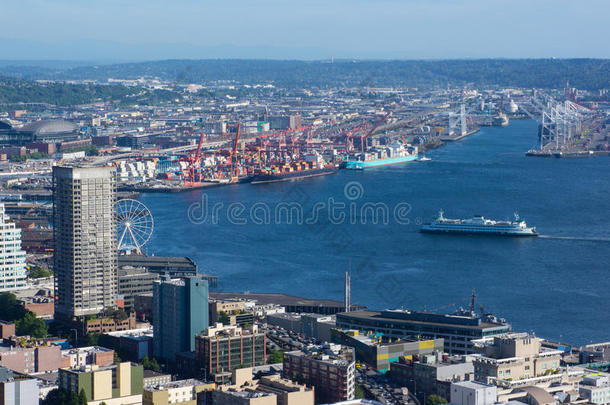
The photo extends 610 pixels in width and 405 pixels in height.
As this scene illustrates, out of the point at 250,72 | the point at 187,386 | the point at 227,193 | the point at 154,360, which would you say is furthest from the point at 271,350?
the point at 250,72

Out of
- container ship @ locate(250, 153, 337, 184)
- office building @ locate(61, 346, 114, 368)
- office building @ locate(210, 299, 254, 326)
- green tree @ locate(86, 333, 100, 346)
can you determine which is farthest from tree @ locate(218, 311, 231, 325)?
container ship @ locate(250, 153, 337, 184)

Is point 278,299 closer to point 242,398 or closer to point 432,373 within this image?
point 432,373

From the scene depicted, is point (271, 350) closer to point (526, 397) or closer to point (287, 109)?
point (526, 397)

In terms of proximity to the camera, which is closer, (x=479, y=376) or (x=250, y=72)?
(x=479, y=376)

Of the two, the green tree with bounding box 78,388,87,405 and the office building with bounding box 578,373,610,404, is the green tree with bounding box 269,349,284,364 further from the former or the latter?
the office building with bounding box 578,373,610,404

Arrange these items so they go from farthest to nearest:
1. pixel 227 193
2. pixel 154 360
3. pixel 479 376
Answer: pixel 227 193, pixel 154 360, pixel 479 376

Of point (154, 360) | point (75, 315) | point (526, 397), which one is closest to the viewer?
point (526, 397)
